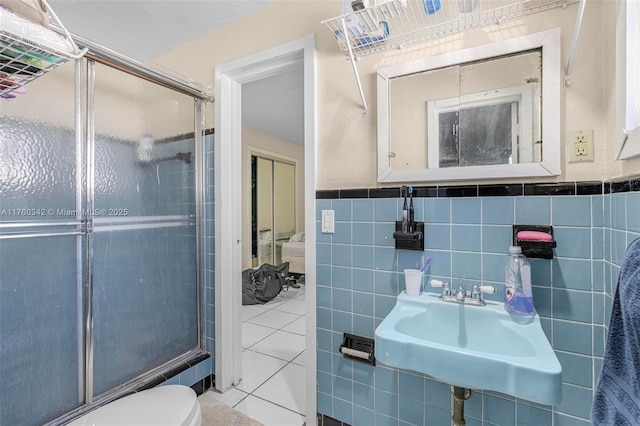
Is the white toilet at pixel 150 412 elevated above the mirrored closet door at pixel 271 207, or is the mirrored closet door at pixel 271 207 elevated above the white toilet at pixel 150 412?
the mirrored closet door at pixel 271 207

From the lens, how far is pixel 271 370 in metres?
1.94

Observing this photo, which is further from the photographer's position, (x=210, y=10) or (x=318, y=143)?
(x=210, y=10)

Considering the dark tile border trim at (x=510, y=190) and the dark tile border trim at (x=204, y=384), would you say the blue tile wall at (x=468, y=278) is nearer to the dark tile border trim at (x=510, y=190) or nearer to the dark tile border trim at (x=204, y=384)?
the dark tile border trim at (x=510, y=190)

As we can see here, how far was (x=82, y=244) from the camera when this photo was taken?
1.28 metres

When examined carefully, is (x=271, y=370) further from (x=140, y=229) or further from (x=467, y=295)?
(x=467, y=295)

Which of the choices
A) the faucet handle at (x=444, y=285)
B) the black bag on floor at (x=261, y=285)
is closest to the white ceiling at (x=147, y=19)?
the faucet handle at (x=444, y=285)

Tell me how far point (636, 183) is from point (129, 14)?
96.2 inches

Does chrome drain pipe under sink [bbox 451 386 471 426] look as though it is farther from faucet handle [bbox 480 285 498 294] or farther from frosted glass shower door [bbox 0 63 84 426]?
frosted glass shower door [bbox 0 63 84 426]

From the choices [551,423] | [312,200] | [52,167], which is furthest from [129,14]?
[551,423]

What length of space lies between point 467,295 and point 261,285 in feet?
8.71

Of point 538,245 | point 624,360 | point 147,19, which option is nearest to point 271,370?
point 538,245

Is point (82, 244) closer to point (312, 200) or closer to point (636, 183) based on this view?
point (312, 200)

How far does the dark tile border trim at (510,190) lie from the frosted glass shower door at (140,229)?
112cm

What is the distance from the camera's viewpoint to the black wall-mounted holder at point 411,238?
115cm
